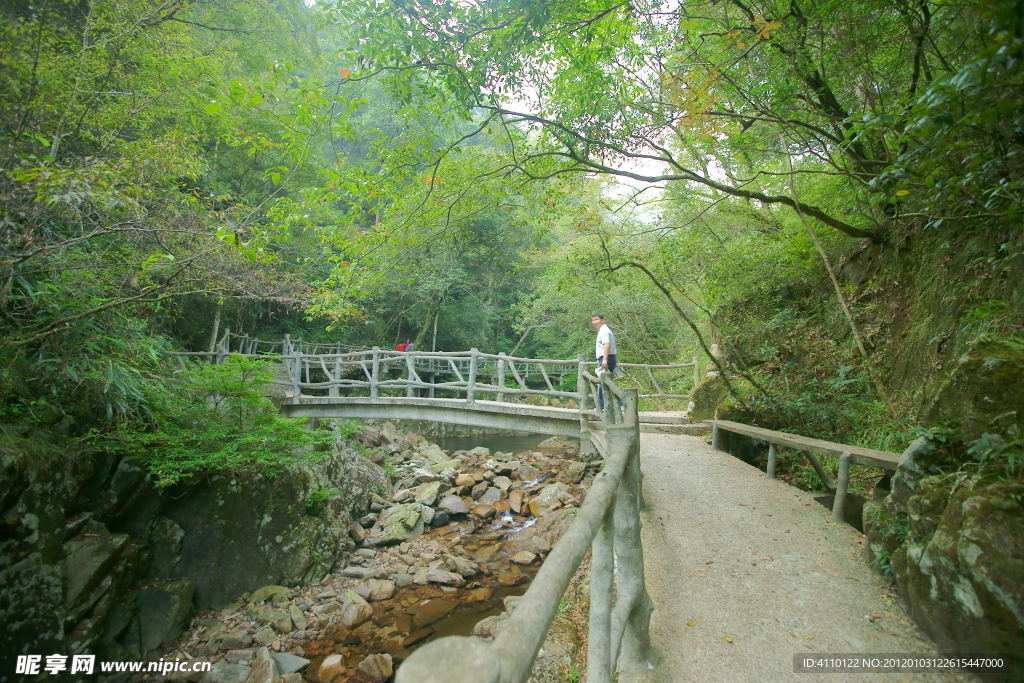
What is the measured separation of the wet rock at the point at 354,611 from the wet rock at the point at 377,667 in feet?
2.73

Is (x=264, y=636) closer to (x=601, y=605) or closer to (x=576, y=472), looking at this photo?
(x=601, y=605)

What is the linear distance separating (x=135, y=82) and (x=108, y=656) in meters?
7.04

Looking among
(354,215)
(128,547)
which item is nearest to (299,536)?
(128,547)

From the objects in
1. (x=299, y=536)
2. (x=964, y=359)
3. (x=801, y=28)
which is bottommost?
(x=299, y=536)

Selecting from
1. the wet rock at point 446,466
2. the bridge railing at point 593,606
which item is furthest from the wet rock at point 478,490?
the bridge railing at point 593,606

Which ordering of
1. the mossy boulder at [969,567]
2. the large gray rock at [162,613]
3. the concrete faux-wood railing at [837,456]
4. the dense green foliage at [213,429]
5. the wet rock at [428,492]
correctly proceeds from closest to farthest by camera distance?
1. the mossy boulder at [969,567]
2. the concrete faux-wood railing at [837,456]
3. the large gray rock at [162,613]
4. the dense green foliage at [213,429]
5. the wet rock at [428,492]

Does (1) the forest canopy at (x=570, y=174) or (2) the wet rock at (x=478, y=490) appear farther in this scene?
(2) the wet rock at (x=478, y=490)

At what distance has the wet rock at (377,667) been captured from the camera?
15.2ft

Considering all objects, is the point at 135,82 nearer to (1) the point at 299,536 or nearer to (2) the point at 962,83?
(1) the point at 299,536

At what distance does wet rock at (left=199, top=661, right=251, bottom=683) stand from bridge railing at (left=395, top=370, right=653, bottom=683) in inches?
177

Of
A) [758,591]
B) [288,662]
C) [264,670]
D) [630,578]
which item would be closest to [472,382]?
[288,662]

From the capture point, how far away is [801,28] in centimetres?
412

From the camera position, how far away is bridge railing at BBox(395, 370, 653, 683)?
2.28 ft

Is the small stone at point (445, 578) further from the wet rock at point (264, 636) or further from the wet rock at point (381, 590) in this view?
the wet rock at point (264, 636)
